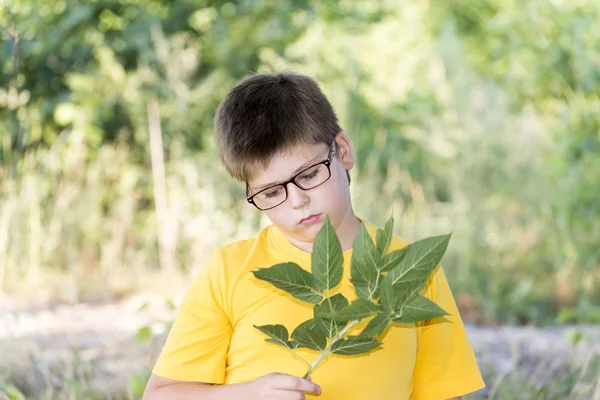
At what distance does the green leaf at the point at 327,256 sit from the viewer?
3.85 feet

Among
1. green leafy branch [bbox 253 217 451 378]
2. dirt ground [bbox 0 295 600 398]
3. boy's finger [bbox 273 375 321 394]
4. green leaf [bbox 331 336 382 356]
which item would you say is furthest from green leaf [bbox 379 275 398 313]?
dirt ground [bbox 0 295 600 398]

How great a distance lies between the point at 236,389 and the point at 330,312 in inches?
13.2

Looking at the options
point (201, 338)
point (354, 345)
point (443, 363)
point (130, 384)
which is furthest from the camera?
point (130, 384)

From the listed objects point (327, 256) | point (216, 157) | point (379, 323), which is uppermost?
point (216, 157)

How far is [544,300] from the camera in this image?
534 cm

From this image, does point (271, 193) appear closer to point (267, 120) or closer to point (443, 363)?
point (267, 120)

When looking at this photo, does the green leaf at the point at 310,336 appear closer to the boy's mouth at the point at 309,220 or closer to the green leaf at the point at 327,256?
the green leaf at the point at 327,256

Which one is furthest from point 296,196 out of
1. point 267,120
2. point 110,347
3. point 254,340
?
point 110,347

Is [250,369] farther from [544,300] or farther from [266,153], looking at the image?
[544,300]

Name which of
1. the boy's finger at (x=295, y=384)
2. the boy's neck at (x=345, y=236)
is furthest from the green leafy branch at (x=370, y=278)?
the boy's neck at (x=345, y=236)

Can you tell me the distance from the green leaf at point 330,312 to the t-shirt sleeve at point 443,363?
1.44 feet

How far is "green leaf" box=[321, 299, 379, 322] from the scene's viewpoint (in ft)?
3.73

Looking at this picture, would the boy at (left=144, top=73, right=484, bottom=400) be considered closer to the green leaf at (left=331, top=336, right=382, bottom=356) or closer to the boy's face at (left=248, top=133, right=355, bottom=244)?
the boy's face at (left=248, top=133, right=355, bottom=244)

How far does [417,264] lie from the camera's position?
114 centimetres
